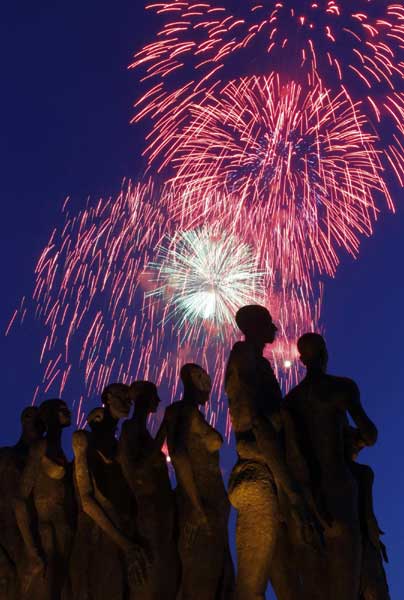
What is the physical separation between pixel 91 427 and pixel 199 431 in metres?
2.47

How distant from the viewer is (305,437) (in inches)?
402

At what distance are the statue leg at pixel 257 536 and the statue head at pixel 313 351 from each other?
1702mm

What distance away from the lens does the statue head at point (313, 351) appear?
34.9 ft

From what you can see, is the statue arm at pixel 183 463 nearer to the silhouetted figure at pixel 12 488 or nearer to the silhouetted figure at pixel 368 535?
the silhouetted figure at pixel 368 535

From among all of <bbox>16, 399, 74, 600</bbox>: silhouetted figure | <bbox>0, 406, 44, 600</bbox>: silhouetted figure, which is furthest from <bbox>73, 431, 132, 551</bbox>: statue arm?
<bbox>0, 406, 44, 600</bbox>: silhouetted figure

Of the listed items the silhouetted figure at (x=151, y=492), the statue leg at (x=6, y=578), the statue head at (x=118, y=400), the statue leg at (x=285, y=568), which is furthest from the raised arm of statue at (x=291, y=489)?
the statue leg at (x=6, y=578)

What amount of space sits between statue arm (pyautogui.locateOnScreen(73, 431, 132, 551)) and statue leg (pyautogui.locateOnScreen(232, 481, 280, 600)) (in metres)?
2.11

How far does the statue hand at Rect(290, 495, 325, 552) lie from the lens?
9352mm

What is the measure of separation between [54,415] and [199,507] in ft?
11.6

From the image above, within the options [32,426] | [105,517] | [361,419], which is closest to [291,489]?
Answer: [361,419]

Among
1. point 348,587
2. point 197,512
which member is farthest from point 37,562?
point 348,587

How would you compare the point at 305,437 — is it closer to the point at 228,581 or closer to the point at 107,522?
the point at 228,581

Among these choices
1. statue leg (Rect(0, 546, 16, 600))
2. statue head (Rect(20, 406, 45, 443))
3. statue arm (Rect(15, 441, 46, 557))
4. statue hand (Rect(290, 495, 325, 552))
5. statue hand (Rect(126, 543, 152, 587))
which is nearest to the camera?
statue hand (Rect(290, 495, 325, 552))

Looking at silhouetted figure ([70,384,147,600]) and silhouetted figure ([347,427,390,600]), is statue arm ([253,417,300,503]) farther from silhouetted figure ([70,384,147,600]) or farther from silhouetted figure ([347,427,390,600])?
silhouetted figure ([70,384,147,600])
